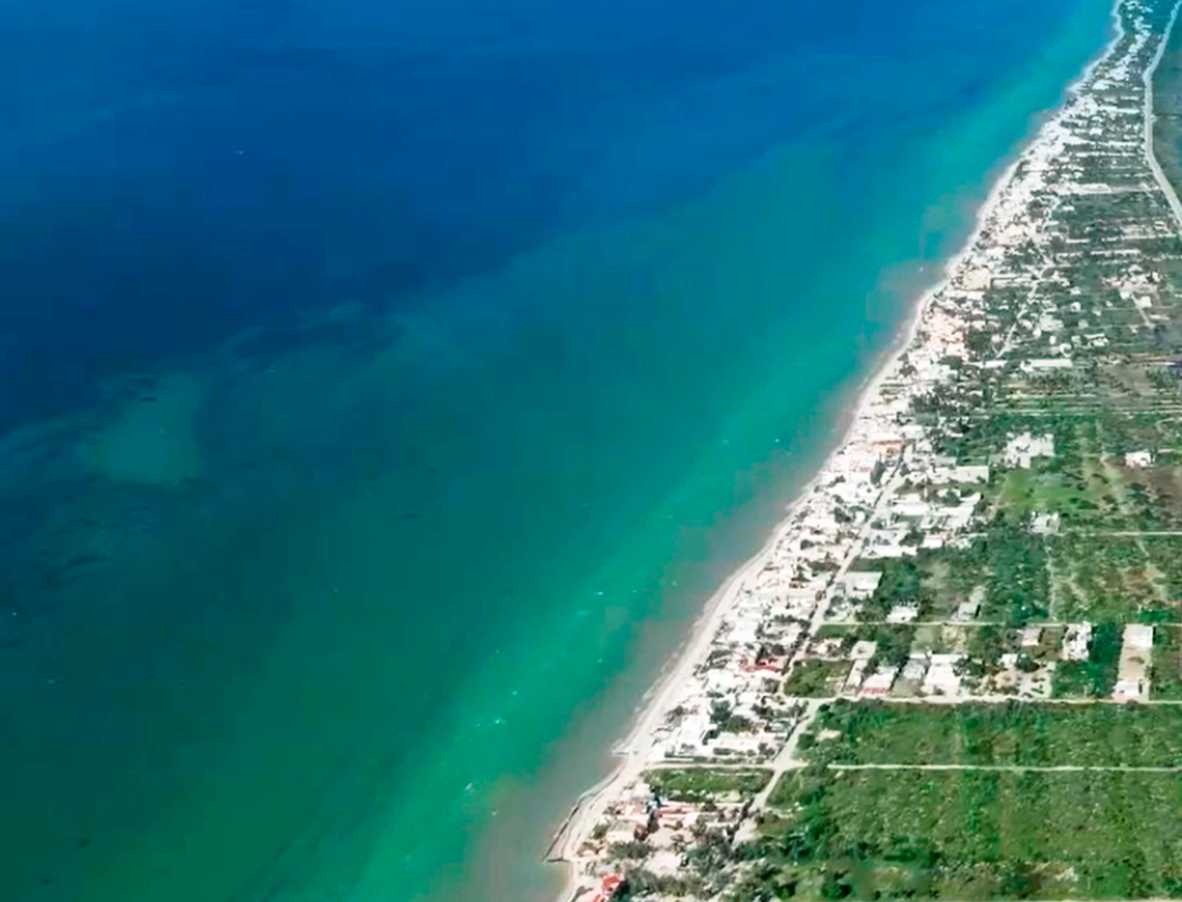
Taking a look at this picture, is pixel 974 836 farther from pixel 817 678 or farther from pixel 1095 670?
pixel 1095 670

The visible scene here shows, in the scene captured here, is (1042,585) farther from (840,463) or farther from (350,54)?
(350,54)

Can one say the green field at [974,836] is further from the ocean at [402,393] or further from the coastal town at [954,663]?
the ocean at [402,393]

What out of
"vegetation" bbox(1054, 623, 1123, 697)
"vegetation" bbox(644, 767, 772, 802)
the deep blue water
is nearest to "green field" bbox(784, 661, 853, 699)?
"vegetation" bbox(644, 767, 772, 802)

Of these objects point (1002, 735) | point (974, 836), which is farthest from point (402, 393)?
point (974, 836)

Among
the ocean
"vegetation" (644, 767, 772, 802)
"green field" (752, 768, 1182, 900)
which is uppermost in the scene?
the ocean

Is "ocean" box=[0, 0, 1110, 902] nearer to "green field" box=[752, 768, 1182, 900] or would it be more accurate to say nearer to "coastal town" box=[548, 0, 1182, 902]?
"coastal town" box=[548, 0, 1182, 902]

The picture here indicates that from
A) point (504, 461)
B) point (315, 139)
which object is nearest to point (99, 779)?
point (504, 461)
